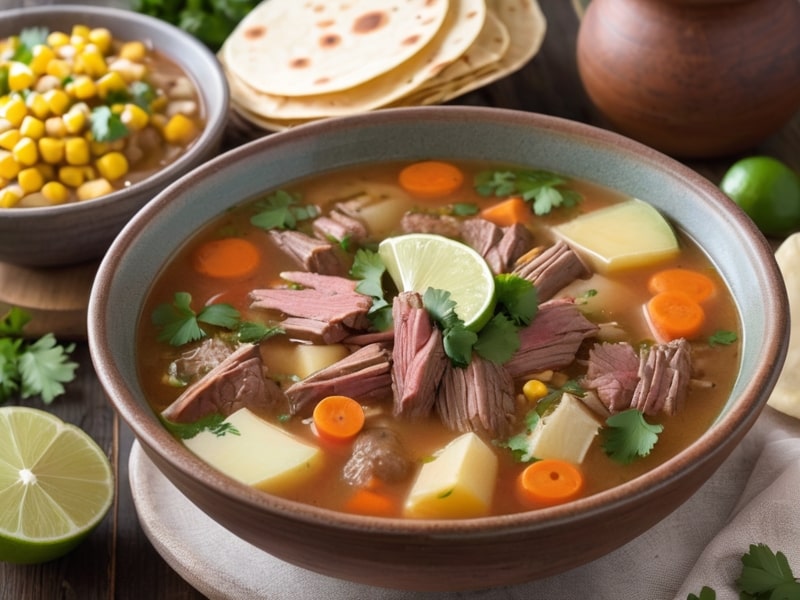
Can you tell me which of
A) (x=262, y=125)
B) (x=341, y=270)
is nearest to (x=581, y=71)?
(x=262, y=125)

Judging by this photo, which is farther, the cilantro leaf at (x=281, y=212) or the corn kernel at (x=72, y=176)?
the corn kernel at (x=72, y=176)

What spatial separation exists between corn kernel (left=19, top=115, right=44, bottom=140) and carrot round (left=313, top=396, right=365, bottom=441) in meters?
2.00

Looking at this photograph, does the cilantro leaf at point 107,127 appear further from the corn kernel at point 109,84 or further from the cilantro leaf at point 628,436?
the cilantro leaf at point 628,436

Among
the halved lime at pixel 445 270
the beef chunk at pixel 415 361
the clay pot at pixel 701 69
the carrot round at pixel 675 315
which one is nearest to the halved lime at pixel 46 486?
the beef chunk at pixel 415 361

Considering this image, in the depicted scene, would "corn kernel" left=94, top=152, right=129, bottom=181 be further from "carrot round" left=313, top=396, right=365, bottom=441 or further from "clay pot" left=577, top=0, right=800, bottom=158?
"clay pot" left=577, top=0, right=800, bottom=158

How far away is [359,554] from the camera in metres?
2.31

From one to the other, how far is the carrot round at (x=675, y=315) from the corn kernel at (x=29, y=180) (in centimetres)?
236

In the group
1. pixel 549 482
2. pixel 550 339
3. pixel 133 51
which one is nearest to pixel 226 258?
pixel 550 339

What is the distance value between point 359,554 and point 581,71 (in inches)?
121

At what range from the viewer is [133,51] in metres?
4.75

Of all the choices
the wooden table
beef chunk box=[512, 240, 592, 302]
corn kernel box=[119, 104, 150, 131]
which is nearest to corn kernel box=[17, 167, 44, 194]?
corn kernel box=[119, 104, 150, 131]

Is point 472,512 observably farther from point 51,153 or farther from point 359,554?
point 51,153

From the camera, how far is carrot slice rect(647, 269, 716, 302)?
Answer: 3.20 m

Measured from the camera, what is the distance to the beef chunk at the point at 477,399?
9.00 ft
